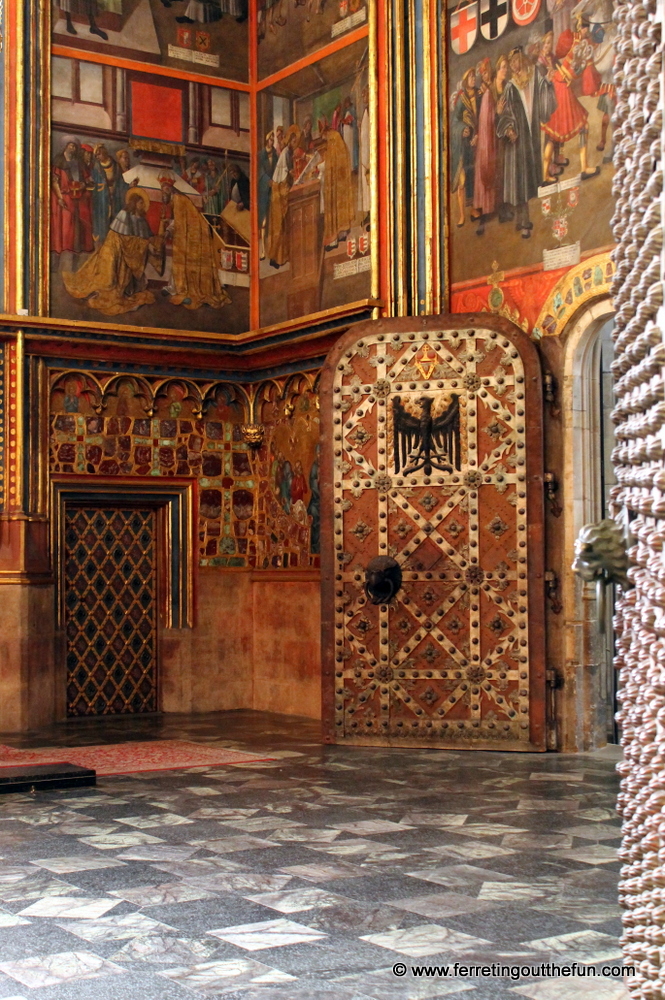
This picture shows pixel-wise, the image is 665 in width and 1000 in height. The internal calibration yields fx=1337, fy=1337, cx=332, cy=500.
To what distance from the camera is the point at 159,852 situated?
22.5 feet

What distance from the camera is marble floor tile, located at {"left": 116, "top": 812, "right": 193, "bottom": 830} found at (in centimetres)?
765

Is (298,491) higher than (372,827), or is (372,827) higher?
(298,491)

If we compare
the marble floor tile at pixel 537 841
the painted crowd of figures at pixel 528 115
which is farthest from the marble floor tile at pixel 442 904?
the painted crowd of figures at pixel 528 115

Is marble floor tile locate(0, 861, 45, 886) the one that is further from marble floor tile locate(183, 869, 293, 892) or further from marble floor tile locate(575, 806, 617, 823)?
marble floor tile locate(575, 806, 617, 823)

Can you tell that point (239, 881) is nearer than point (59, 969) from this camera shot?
No

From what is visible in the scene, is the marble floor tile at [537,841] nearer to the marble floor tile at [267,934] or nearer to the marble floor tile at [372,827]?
the marble floor tile at [372,827]

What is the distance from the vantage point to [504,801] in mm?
8336

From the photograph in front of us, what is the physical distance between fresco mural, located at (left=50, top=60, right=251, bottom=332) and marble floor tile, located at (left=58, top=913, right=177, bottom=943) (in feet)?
29.1

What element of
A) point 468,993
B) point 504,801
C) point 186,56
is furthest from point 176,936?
point 186,56

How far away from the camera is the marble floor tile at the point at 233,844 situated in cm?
694

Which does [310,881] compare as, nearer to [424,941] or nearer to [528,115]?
[424,941]

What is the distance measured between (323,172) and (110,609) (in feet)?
16.2

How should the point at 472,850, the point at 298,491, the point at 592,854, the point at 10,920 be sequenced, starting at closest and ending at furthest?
the point at 10,920
the point at 592,854
the point at 472,850
the point at 298,491

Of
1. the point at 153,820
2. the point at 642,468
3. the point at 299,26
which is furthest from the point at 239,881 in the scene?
the point at 299,26
